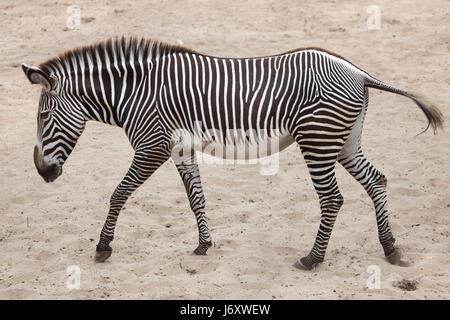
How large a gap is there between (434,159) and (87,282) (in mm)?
4670

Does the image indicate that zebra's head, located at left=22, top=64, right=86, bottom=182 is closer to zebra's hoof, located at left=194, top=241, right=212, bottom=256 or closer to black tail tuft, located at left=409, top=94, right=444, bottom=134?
zebra's hoof, located at left=194, top=241, right=212, bottom=256

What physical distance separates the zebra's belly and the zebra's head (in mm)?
1167

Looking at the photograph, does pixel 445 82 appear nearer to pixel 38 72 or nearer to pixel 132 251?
pixel 132 251

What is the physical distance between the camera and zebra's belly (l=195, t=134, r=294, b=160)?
593 cm

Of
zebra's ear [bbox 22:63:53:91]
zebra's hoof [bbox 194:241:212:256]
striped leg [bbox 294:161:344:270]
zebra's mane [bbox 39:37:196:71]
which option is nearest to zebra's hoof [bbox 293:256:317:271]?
striped leg [bbox 294:161:344:270]

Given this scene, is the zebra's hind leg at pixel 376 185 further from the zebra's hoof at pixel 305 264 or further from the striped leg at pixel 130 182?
the striped leg at pixel 130 182

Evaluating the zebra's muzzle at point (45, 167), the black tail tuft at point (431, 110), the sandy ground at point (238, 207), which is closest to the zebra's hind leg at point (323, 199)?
the sandy ground at point (238, 207)

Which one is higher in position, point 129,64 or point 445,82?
point 129,64

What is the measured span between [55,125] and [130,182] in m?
0.86

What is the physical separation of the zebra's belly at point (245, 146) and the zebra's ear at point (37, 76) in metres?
1.44

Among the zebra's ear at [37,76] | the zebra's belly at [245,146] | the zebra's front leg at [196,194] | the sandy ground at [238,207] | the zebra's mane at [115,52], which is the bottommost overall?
the sandy ground at [238,207]

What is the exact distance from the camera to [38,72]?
19.0 ft

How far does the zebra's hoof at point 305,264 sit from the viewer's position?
6.00 m
